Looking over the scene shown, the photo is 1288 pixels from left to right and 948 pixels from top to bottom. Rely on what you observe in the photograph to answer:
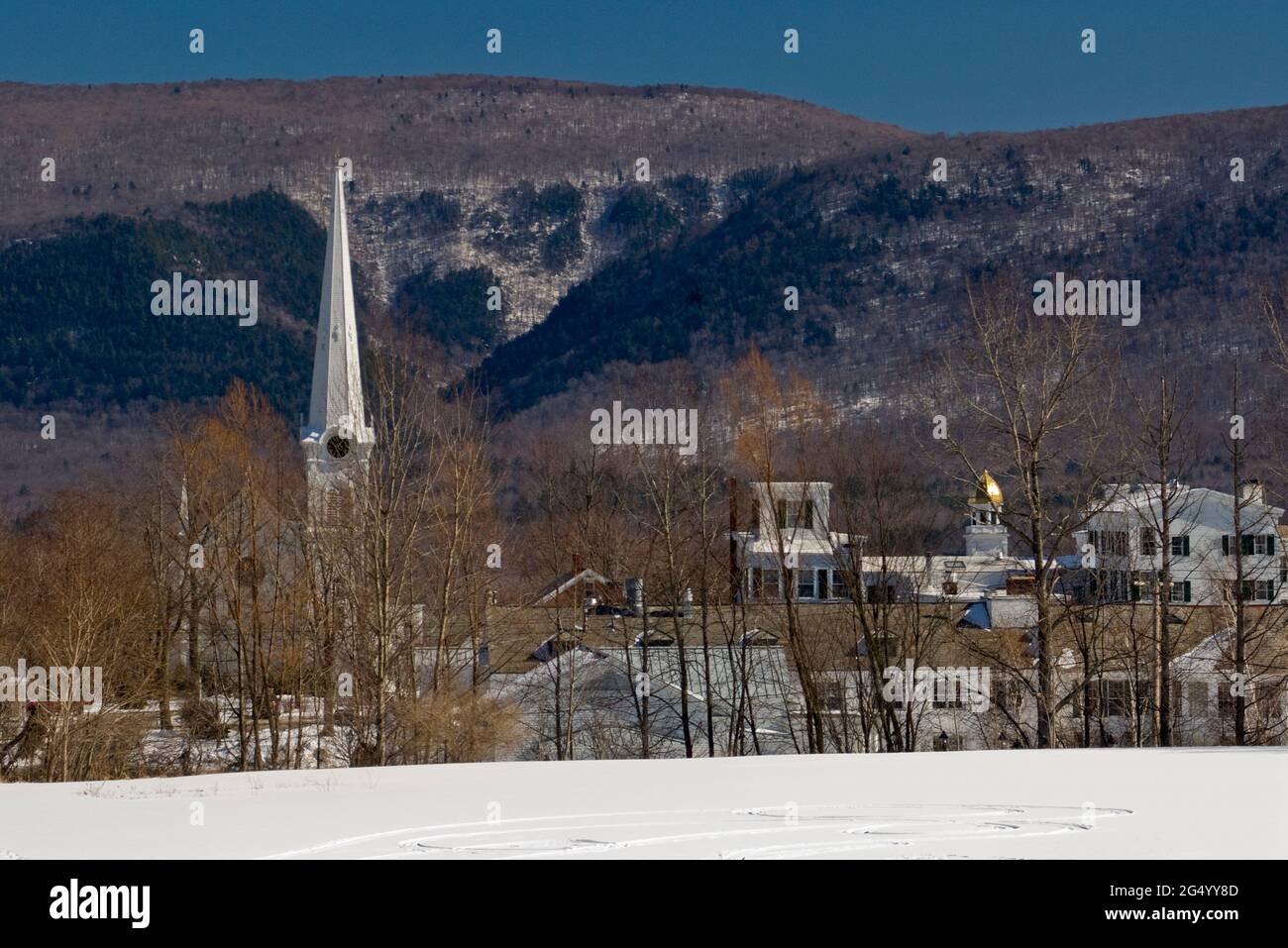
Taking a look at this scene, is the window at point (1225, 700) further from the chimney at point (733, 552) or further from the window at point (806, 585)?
the window at point (806, 585)

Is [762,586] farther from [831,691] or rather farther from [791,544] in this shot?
[791,544]

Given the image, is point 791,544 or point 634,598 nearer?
point 791,544

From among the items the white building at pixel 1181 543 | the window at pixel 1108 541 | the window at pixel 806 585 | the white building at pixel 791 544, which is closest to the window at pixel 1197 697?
the white building at pixel 1181 543

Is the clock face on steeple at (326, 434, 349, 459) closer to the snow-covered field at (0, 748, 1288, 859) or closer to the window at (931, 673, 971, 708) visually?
the window at (931, 673, 971, 708)

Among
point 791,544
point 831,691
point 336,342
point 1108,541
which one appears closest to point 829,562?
point 1108,541

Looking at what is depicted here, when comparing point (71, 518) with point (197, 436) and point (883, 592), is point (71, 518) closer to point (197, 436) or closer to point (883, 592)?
point (197, 436)

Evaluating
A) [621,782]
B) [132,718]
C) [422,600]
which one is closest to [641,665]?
[422,600]
